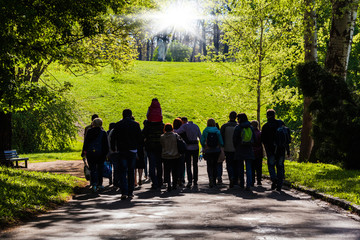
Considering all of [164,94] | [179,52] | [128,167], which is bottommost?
[128,167]

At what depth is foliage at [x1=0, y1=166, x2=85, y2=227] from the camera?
26.3 feet

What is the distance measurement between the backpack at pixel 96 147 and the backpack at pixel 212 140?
294 cm

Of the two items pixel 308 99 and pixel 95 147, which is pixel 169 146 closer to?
pixel 95 147

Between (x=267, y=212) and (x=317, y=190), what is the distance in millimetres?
3234

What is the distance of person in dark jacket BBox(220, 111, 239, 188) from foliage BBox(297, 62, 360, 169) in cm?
418

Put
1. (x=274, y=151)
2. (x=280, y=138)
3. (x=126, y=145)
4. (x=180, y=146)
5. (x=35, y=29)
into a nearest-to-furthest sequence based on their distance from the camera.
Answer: (x=126, y=145)
(x=280, y=138)
(x=274, y=151)
(x=180, y=146)
(x=35, y=29)

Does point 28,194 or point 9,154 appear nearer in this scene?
point 28,194

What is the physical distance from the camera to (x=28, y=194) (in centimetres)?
970

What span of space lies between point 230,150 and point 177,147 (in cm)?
161

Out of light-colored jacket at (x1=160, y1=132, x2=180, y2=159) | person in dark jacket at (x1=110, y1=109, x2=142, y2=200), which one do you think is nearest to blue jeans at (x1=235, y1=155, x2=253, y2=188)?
light-colored jacket at (x1=160, y1=132, x2=180, y2=159)

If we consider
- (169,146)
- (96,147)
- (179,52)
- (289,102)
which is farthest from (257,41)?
(179,52)

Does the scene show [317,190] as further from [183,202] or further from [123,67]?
[123,67]

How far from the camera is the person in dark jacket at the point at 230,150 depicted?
1245cm

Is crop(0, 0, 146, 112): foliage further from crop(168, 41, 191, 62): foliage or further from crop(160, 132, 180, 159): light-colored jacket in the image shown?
crop(168, 41, 191, 62): foliage
